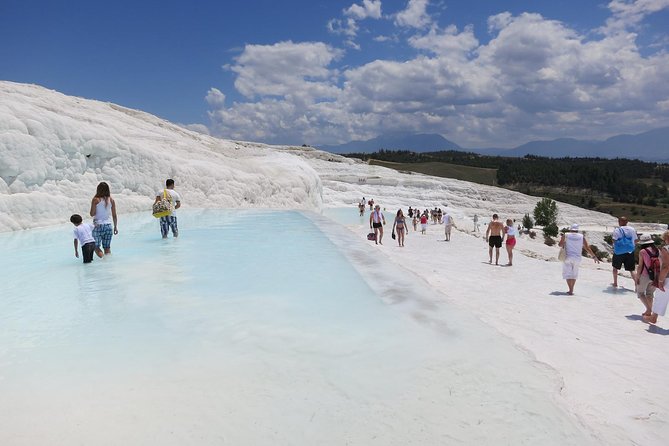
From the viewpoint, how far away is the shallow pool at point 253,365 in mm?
2998

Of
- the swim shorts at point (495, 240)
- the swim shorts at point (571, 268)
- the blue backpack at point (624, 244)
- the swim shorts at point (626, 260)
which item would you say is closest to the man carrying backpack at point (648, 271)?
the swim shorts at point (571, 268)

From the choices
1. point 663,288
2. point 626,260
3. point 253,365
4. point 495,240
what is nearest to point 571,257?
point 626,260

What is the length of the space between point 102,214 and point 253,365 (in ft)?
18.3

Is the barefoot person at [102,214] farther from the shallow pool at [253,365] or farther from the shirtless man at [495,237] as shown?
the shirtless man at [495,237]

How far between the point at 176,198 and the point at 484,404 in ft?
27.8

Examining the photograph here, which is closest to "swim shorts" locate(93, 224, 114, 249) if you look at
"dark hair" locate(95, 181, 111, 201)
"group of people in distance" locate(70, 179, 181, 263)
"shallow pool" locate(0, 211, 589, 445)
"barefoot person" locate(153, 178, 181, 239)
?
"group of people in distance" locate(70, 179, 181, 263)

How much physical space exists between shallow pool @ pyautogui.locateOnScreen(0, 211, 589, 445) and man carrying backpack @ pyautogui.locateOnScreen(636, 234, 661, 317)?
305 centimetres

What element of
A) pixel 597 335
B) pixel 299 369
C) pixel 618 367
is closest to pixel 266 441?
pixel 299 369

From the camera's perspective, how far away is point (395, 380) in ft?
12.1

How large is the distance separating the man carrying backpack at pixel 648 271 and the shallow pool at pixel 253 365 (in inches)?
120

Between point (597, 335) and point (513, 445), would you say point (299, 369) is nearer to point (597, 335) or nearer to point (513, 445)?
point (513, 445)

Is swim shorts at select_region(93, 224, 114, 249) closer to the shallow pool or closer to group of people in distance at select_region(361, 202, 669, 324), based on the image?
the shallow pool

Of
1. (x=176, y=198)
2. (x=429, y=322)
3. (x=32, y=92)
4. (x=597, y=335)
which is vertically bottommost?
(x=597, y=335)

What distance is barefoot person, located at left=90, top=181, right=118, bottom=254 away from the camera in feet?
26.3
